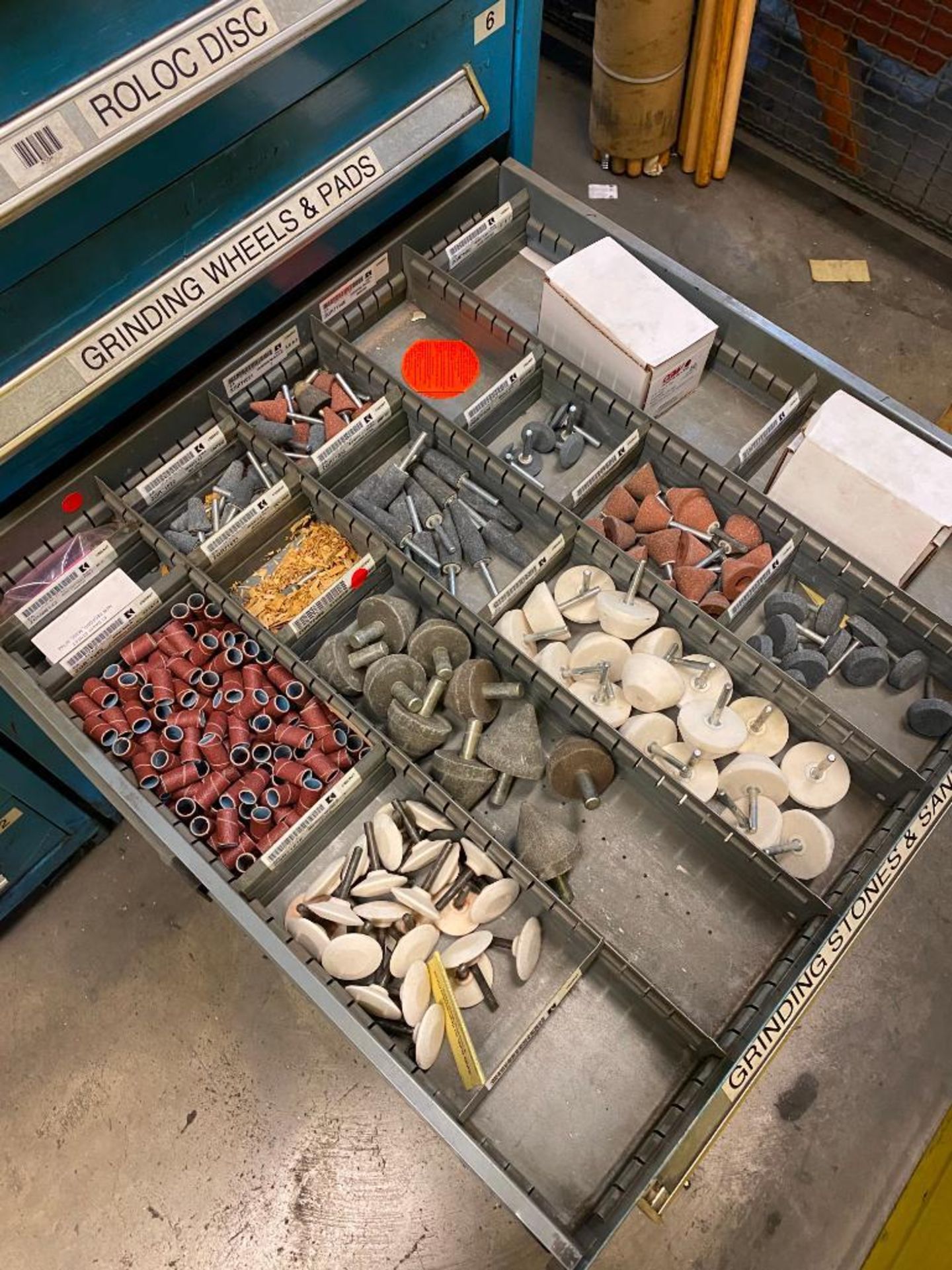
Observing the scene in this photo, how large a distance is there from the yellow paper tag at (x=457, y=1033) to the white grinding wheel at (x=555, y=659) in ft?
2.39

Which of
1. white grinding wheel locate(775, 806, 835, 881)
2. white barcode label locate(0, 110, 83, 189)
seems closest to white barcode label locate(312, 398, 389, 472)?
white barcode label locate(0, 110, 83, 189)

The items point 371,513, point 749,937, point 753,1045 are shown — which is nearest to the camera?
point 753,1045

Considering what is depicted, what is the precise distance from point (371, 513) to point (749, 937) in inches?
55.1

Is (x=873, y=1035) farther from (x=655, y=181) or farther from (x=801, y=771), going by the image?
(x=655, y=181)

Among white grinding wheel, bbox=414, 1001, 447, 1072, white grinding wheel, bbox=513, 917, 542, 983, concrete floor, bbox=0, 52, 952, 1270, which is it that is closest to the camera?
white grinding wheel, bbox=414, 1001, 447, 1072

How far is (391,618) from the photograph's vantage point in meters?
2.30

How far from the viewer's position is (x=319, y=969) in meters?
1.94

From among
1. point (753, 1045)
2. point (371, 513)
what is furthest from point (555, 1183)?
point (371, 513)

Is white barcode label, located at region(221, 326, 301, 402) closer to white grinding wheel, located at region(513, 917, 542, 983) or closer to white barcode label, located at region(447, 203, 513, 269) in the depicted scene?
white barcode label, located at region(447, 203, 513, 269)

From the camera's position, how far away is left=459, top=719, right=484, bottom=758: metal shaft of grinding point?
2.20m

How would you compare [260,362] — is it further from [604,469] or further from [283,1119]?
[283,1119]

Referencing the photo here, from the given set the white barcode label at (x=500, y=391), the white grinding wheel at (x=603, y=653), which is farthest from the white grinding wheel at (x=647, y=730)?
the white barcode label at (x=500, y=391)

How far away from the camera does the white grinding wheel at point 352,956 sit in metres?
2.00

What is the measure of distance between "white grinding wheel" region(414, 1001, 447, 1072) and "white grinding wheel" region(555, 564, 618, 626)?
969mm
